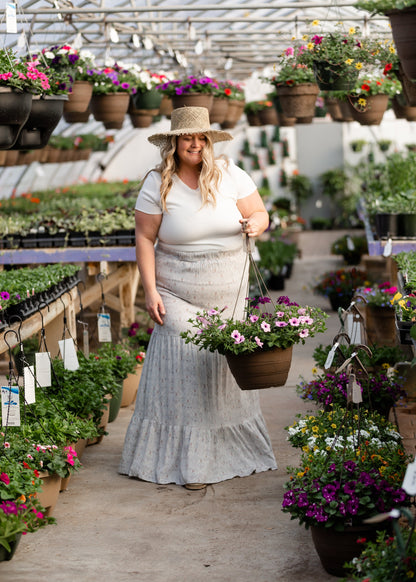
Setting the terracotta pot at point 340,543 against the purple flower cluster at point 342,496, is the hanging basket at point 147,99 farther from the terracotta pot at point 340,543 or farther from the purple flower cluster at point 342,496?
the terracotta pot at point 340,543

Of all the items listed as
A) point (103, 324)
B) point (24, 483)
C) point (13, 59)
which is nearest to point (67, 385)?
point (103, 324)

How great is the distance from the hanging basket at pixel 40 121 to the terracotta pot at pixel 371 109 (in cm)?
293

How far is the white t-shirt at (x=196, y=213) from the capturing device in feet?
13.9

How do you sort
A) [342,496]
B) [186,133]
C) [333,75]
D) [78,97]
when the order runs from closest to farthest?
[342,496], [186,133], [333,75], [78,97]

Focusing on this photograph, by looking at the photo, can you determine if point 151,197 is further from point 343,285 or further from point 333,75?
point 343,285

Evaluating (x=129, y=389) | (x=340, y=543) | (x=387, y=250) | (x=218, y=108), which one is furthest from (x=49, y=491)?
(x=218, y=108)

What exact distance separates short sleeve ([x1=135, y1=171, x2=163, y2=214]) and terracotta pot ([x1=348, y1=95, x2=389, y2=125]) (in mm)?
2949

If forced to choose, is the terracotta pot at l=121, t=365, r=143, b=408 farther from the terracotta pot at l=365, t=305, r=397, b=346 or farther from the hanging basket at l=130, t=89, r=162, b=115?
the hanging basket at l=130, t=89, r=162, b=115

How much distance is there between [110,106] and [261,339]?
382cm

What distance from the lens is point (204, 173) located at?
4.23 meters

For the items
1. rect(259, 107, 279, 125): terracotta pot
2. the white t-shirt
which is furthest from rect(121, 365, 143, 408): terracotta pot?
rect(259, 107, 279, 125): terracotta pot

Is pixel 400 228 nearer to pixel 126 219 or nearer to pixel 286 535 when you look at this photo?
pixel 126 219

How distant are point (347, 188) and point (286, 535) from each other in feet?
62.6

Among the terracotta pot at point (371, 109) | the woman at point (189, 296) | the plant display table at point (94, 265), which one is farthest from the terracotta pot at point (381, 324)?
the woman at point (189, 296)
